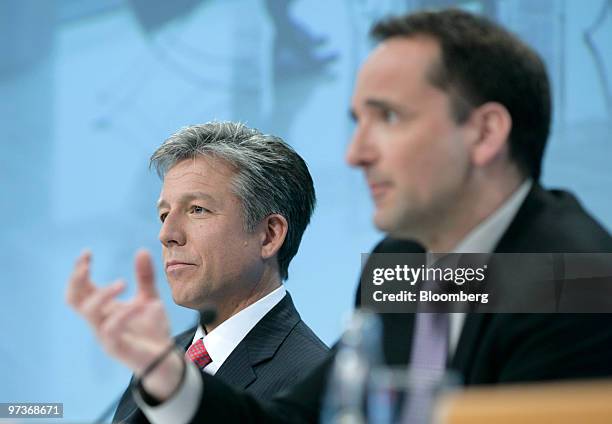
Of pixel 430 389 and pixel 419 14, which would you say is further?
pixel 419 14

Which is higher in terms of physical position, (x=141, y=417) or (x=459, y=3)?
(x=459, y=3)

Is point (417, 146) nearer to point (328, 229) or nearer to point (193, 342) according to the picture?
point (193, 342)

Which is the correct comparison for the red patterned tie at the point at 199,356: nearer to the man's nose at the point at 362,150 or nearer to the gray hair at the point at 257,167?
the gray hair at the point at 257,167

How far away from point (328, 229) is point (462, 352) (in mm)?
2577

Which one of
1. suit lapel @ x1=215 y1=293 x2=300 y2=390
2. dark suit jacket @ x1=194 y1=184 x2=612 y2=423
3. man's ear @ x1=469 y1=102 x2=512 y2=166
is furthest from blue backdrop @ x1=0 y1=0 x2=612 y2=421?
man's ear @ x1=469 y1=102 x2=512 y2=166

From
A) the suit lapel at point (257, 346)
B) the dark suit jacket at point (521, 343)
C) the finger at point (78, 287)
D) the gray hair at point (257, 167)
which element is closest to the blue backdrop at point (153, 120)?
the gray hair at point (257, 167)

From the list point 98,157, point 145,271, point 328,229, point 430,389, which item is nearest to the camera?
point 430,389

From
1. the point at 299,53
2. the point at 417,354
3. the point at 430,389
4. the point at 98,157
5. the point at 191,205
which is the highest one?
the point at 299,53

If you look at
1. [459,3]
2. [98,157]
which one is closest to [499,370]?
[459,3]

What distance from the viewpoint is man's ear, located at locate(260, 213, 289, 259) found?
9.45 feet

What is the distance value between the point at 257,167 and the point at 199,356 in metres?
0.55

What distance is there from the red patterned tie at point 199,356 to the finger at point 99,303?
1.17 metres

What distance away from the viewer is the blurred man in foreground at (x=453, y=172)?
1616mm

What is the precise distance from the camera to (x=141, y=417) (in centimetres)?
247
